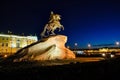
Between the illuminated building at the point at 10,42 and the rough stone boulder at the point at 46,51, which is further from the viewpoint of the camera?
the illuminated building at the point at 10,42

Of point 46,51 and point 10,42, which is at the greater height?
point 10,42

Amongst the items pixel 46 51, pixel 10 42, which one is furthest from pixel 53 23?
pixel 10 42

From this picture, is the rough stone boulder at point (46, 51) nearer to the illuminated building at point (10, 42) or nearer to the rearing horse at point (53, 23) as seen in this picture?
the rearing horse at point (53, 23)

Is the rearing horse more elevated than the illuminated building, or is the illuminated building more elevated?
the illuminated building

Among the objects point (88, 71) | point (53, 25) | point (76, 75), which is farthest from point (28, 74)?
point (53, 25)

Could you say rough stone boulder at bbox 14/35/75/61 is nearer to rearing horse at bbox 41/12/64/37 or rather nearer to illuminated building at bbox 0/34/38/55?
rearing horse at bbox 41/12/64/37

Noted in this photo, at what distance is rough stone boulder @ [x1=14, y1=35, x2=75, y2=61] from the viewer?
29719mm

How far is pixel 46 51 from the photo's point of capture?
30531 mm

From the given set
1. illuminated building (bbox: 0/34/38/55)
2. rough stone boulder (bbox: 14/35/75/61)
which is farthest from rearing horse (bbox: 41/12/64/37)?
illuminated building (bbox: 0/34/38/55)

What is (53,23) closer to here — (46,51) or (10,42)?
(46,51)

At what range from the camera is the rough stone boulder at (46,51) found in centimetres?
2972

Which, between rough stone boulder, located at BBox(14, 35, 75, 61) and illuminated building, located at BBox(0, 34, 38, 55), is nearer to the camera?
rough stone boulder, located at BBox(14, 35, 75, 61)

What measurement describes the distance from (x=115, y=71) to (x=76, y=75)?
331 centimetres

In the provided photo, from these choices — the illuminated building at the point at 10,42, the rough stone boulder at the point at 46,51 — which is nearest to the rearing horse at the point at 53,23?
the rough stone boulder at the point at 46,51
